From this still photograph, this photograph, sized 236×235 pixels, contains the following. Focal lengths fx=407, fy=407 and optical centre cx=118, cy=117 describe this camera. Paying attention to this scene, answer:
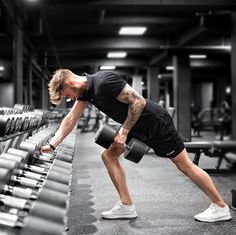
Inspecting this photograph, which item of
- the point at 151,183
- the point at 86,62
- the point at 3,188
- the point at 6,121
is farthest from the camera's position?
the point at 86,62

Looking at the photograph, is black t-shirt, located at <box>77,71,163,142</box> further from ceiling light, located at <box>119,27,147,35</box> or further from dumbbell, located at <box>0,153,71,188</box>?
ceiling light, located at <box>119,27,147,35</box>

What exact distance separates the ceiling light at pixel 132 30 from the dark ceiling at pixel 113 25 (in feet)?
0.57

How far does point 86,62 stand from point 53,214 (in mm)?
11976

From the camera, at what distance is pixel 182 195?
3498 millimetres

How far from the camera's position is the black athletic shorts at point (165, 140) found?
2.60 meters

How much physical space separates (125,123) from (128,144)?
21 centimetres

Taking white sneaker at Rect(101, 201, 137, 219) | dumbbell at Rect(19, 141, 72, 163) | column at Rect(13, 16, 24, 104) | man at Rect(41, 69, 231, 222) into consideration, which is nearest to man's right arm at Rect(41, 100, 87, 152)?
man at Rect(41, 69, 231, 222)

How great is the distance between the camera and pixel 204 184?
2611 millimetres

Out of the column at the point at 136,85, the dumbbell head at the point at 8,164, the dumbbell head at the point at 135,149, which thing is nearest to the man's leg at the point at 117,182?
the dumbbell head at the point at 135,149

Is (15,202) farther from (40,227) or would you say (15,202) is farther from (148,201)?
(148,201)

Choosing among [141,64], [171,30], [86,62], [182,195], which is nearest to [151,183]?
[182,195]

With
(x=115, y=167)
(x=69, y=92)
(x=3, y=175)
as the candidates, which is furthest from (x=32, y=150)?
(x=3, y=175)

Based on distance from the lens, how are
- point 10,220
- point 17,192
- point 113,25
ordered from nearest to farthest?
point 10,220 → point 17,192 → point 113,25

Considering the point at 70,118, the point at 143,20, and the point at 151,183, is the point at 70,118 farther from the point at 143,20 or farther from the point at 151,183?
the point at 143,20
